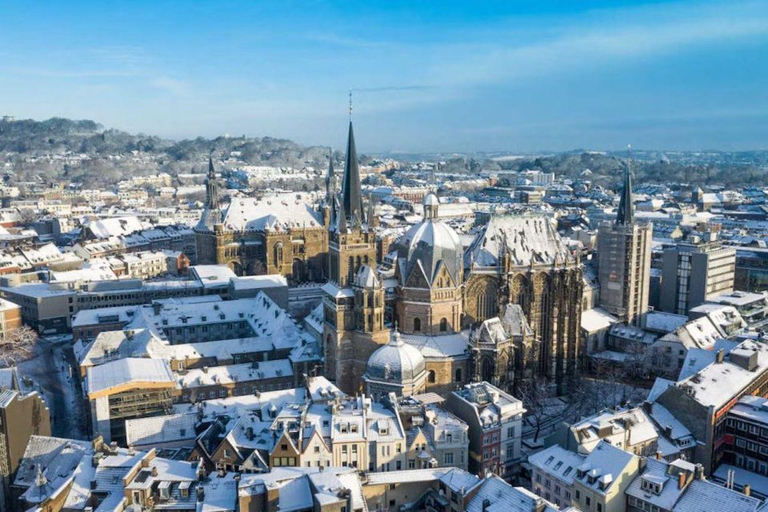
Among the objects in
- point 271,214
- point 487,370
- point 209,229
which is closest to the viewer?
point 487,370

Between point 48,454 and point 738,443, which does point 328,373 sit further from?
point 738,443

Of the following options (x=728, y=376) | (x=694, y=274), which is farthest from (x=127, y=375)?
(x=694, y=274)

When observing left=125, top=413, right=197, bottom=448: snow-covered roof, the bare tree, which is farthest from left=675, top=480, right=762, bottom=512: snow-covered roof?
left=125, top=413, right=197, bottom=448: snow-covered roof

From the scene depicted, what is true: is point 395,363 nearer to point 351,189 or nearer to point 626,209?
point 351,189

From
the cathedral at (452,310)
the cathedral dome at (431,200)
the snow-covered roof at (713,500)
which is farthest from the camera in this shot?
the cathedral dome at (431,200)

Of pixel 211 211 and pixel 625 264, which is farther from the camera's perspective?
pixel 211 211

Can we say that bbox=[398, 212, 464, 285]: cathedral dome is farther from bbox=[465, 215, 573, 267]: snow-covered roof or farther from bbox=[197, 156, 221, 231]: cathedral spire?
bbox=[197, 156, 221, 231]: cathedral spire

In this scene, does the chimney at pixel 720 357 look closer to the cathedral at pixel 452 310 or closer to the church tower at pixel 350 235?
the cathedral at pixel 452 310

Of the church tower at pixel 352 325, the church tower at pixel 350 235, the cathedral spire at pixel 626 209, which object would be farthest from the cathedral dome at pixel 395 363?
the cathedral spire at pixel 626 209
